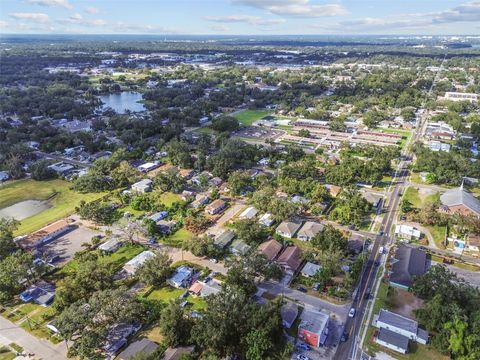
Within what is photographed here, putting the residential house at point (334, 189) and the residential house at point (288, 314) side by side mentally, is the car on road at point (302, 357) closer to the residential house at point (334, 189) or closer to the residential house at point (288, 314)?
the residential house at point (288, 314)

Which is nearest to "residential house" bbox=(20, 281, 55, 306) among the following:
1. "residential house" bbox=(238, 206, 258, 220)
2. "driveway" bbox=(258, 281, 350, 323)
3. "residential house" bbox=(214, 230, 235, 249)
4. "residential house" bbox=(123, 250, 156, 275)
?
"residential house" bbox=(123, 250, 156, 275)

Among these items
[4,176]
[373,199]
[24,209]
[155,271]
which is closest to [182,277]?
[155,271]

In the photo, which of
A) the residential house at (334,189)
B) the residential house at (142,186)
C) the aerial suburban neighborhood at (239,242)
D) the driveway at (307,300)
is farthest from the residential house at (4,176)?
the residential house at (334,189)

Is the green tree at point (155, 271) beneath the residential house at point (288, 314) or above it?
above

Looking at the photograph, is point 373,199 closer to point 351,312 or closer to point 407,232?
point 407,232

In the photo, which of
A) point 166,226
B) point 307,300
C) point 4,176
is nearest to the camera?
point 307,300

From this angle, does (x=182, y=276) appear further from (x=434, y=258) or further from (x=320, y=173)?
(x=320, y=173)

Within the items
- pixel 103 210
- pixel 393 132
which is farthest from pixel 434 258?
pixel 393 132
